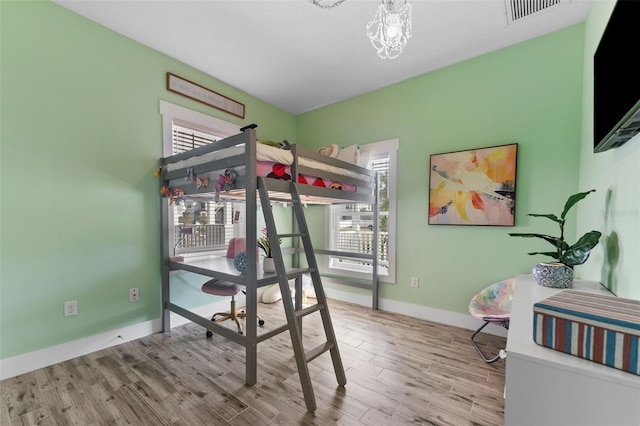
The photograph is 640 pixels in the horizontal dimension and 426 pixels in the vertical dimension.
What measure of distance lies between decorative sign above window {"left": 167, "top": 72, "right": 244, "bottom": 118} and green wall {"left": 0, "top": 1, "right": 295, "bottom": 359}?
0.10 m

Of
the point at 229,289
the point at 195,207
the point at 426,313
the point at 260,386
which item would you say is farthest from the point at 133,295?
the point at 426,313

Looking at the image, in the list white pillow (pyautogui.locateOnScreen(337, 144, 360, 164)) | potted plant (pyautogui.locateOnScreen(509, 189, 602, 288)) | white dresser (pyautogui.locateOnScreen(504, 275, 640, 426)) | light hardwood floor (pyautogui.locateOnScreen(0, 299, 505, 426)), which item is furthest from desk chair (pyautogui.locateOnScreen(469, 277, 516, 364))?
white pillow (pyautogui.locateOnScreen(337, 144, 360, 164))

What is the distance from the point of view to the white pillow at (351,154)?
3.21 metres

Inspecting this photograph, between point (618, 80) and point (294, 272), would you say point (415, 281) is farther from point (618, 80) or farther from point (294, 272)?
point (618, 80)

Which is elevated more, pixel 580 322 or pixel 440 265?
pixel 580 322

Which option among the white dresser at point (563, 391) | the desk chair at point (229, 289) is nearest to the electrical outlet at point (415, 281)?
the desk chair at point (229, 289)

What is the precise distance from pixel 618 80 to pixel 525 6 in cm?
141

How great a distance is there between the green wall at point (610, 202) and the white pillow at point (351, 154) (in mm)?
2040

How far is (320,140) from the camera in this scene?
12.4 feet

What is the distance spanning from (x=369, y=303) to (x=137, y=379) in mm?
2433

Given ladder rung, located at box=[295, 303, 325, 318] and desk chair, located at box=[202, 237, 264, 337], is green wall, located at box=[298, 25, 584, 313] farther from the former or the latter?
desk chair, located at box=[202, 237, 264, 337]

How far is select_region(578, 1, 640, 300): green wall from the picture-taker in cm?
111

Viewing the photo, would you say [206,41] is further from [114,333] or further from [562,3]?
[562,3]

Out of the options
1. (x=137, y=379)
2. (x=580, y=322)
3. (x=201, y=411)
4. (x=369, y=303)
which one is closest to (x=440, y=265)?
(x=369, y=303)
